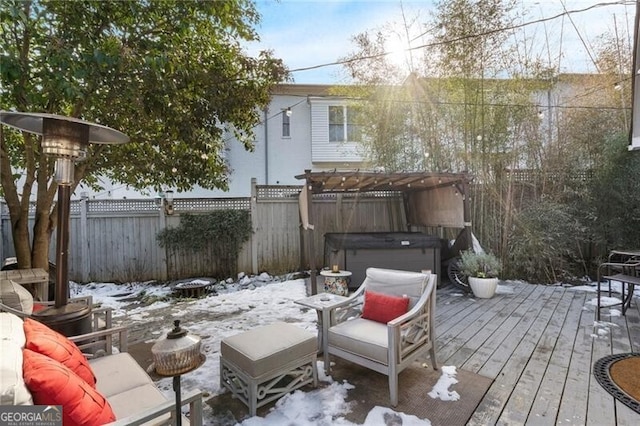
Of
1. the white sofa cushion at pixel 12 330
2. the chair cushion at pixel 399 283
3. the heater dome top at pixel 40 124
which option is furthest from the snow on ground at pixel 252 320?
the heater dome top at pixel 40 124

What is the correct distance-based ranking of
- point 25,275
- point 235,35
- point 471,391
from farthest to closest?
point 235,35 < point 25,275 < point 471,391

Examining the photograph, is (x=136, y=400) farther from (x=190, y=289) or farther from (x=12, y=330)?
(x=190, y=289)

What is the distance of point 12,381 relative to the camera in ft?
3.14

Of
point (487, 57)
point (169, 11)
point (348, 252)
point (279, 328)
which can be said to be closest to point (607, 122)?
point (487, 57)

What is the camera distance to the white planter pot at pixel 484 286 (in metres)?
4.49

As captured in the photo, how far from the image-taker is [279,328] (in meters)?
2.43

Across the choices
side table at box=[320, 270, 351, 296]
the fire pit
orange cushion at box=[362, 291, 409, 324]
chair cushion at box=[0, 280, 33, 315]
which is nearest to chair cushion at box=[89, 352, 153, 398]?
chair cushion at box=[0, 280, 33, 315]

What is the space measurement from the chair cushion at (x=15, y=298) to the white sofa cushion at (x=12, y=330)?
1.26 m

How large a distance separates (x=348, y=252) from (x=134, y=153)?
3.41m

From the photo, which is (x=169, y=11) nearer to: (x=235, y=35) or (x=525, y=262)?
(x=235, y=35)

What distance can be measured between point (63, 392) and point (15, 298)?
201cm

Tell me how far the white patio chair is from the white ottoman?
0.30 m

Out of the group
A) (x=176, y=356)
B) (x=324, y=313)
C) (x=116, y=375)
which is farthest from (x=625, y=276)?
(x=116, y=375)

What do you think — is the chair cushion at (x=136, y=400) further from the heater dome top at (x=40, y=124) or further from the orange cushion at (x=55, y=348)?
the heater dome top at (x=40, y=124)
